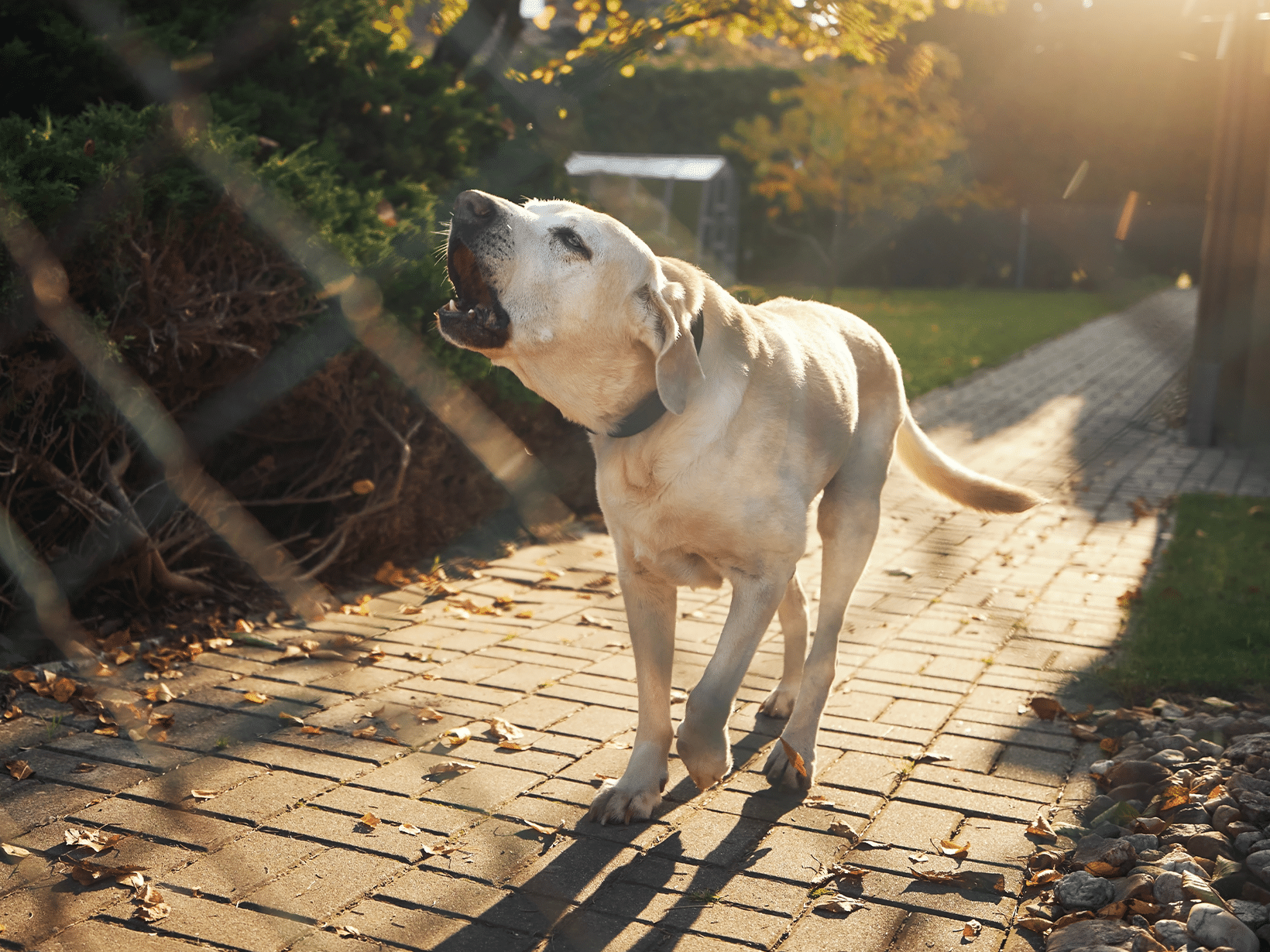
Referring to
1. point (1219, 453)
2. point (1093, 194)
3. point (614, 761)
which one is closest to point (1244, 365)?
point (1219, 453)

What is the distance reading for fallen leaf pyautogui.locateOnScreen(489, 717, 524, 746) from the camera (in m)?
4.08

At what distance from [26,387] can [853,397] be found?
10.4 ft

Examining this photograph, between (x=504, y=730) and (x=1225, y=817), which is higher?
(x=1225, y=817)

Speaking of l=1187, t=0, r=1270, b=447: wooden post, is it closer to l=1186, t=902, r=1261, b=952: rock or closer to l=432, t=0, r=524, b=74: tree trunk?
l=432, t=0, r=524, b=74: tree trunk

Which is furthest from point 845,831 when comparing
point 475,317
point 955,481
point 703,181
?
point 703,181

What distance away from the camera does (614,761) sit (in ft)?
12.8

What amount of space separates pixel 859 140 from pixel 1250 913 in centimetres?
2178

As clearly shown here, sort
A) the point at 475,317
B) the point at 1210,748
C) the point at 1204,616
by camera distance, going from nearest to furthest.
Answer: the point at 475,317, the point at 1210,748, the point at 1204,616

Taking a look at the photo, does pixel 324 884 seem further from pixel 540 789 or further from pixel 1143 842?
pixel 1143 842

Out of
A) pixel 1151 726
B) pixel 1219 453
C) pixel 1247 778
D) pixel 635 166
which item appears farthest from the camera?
pixel 635 166

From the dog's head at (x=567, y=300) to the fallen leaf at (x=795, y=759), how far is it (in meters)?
1.24

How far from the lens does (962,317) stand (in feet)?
73.7

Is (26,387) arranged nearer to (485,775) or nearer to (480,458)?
(485,775)

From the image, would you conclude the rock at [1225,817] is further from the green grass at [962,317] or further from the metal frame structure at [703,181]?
the metal frame structure at [703,181]
